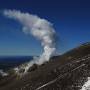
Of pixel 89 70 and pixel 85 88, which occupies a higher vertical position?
pixel 89 70

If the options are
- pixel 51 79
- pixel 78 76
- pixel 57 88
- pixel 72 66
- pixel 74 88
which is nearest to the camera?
pixel 74 88

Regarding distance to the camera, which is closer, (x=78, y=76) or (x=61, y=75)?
(x=78, y=76)

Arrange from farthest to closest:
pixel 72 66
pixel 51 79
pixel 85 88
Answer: pixel 72 66 → pixel 51 79 → pixel 85 88

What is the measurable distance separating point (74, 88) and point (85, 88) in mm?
2643

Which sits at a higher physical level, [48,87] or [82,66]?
[82,66]

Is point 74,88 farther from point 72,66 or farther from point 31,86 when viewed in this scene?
point 72,66

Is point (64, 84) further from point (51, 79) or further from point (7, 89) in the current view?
point (7, 89)

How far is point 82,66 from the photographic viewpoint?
4534 cm

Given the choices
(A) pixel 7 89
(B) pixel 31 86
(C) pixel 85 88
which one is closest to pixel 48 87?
(B) pixel 31 86

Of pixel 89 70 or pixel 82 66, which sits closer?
pixel 89 70

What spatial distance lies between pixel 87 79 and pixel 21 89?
41.7 ft

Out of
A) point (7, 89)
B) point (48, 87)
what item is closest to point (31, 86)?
point (48, 87)

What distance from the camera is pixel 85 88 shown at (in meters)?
32.8

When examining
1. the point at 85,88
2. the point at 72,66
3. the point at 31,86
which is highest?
the point at 72,66
